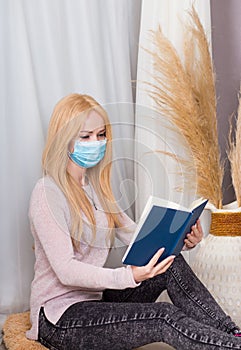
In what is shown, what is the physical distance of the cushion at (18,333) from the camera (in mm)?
1940

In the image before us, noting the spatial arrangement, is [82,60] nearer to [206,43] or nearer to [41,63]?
[41,63]

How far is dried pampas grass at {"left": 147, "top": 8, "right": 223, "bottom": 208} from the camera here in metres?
2.30

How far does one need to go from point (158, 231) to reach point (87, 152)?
1.18ft

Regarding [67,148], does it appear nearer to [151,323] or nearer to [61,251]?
[61,251]

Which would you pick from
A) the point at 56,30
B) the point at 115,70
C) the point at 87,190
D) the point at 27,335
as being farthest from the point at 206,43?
the point at 27,335

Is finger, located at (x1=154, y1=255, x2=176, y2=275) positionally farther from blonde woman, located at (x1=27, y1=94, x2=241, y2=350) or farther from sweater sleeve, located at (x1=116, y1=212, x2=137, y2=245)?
sweater sleeve, located at (x1=116, y1=212, x2=137, y2=245)

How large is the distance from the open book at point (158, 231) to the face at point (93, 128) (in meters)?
0.31

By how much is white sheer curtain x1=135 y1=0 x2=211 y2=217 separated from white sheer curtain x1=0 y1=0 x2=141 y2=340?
6 cm

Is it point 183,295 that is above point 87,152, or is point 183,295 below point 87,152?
below

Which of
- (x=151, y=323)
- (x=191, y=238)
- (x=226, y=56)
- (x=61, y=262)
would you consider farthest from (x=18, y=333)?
(x=226, y=56)

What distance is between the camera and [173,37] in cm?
245

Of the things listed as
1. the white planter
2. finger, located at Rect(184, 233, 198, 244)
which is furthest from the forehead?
the white planter

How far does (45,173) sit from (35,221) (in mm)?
166

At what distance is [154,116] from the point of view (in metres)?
2.43
